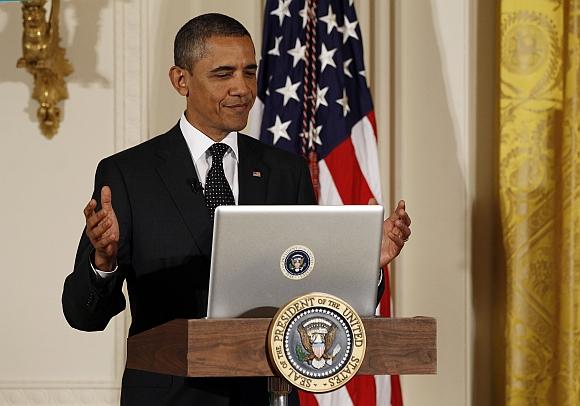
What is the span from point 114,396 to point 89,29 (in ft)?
5.10

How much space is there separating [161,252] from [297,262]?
0.66 m

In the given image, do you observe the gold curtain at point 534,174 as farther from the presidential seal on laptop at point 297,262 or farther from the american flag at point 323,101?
the presidential seal on laptop at point 297,262

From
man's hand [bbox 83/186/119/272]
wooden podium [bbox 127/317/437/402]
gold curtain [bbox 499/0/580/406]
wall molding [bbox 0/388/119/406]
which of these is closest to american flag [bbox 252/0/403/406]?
gold curtain [bbox 499/0/580/406]

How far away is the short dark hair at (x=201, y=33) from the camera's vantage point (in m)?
2.82

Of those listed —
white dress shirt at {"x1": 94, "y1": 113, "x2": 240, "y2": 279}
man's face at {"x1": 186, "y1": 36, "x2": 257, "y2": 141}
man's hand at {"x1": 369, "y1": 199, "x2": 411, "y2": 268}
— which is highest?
man's face at {"x1": 186, "y1": 36, "x2": 257, "y2": 141}

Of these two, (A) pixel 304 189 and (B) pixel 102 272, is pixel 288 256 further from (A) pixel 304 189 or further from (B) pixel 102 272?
(A) pixel 304 189

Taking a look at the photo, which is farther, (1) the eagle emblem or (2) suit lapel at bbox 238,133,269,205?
(2) suit lapel at bbox 238,133,269,205

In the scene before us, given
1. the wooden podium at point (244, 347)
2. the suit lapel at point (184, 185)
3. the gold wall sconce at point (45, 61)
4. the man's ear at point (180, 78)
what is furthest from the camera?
the gold wall sconce at point (45, 61)

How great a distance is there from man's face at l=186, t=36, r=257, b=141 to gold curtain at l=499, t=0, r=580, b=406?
5.79ft

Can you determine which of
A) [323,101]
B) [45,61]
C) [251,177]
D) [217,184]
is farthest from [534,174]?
[45,61]

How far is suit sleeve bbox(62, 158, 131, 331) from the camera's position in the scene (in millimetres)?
2518

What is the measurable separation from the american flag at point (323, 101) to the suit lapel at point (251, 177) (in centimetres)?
144

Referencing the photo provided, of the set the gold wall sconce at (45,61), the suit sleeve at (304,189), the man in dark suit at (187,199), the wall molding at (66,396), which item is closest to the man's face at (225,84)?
the man in dark suit at (187,199)

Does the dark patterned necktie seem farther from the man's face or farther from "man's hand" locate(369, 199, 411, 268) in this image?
"man's hand" locate(369, 199, 411, 268)
